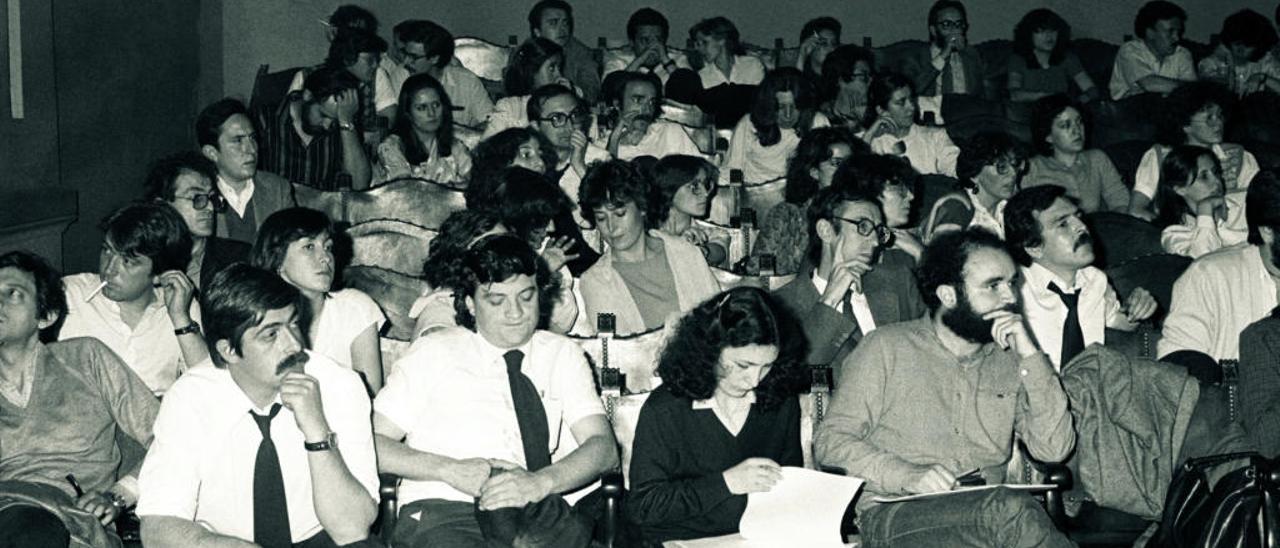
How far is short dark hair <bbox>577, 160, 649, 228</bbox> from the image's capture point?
4.12m

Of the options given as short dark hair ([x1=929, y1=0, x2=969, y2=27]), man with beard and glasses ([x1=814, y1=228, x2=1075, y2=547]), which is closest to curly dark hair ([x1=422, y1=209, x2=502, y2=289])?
man with beard and glasses ([x1=814, y1=228, x2=1075, y2=547])

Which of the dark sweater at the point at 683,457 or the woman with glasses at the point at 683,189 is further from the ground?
the woman with glasses at the point at 683,189

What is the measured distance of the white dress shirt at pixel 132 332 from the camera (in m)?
3.51

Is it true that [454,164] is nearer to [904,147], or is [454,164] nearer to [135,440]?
[904,147]

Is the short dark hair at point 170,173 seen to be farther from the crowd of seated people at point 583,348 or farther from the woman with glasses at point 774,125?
the woman with glasses at point 774,125

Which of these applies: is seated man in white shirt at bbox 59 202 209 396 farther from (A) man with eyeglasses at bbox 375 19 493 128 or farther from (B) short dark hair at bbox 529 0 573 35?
(B) short dark hair at bbox 529 0 573 35

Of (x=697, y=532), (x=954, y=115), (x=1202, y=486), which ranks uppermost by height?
(x=954, y=115)

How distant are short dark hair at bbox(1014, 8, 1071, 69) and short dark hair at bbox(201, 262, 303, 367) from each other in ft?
19.7

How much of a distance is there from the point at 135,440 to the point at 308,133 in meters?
3.00

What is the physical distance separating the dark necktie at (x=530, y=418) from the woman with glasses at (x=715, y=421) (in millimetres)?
192

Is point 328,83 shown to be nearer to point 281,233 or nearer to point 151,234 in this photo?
point 151,234

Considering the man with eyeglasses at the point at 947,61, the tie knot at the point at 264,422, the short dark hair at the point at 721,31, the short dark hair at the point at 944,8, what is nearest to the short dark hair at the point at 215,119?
the tie knot at the point at 264,422

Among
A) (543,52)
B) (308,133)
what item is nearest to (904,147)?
(543,52)

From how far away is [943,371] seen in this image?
9.87 ft
